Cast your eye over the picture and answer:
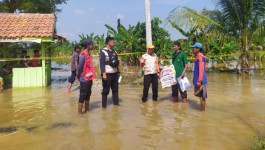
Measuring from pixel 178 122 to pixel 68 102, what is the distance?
3.51 m

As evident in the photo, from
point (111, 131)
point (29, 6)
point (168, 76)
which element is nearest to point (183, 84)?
point (168, 76)

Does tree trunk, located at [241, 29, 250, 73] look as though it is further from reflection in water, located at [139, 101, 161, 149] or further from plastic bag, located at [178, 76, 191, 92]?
reflection in water, located at [139, 101, 161, 149]

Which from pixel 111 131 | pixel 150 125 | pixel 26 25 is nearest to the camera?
pixel 111 131

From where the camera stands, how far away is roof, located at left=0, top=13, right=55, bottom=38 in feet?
29.0

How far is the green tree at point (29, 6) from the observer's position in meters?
15.6

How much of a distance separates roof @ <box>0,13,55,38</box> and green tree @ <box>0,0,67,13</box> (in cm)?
615

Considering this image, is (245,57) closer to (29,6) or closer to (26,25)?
(26,25)

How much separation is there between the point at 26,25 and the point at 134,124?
7564mm

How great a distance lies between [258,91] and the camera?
24.9ft

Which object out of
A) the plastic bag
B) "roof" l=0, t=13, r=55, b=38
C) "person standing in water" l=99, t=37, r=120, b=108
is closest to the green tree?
"roof" l=0, t=13, r=55, b=38

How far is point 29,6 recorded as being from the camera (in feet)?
51.0

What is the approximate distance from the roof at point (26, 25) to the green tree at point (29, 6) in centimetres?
615

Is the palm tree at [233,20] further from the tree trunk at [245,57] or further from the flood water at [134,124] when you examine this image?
the flood water at [134,124]

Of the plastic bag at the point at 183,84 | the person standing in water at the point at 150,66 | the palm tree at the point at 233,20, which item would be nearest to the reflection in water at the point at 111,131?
the person standing in water at the point at 150,66
